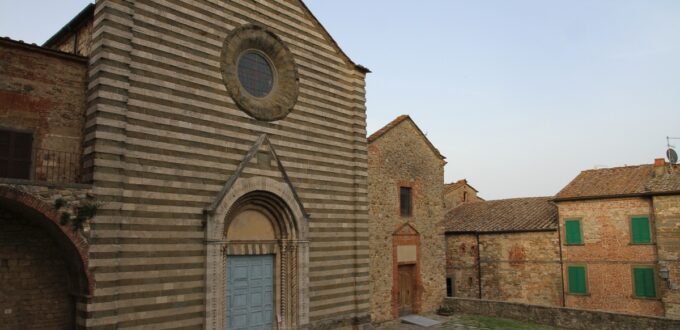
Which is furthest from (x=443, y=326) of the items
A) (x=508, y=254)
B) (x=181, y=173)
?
(x=181, y=173)

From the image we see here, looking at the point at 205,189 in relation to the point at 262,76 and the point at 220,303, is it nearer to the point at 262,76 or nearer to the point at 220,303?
the point at 220,303

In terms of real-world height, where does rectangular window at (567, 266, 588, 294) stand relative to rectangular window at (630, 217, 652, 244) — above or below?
below

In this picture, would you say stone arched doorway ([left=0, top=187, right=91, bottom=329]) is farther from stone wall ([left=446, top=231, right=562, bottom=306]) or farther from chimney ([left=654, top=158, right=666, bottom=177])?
chimney ([left=654, top=158, right=666, bottom=177])

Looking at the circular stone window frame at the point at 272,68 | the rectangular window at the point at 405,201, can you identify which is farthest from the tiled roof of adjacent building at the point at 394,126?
the circular stone window frame at the point at 272,68

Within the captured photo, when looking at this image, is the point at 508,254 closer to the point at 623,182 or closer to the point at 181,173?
the point at 623,182

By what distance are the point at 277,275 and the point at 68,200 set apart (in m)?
5.29

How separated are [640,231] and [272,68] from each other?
47.7ft

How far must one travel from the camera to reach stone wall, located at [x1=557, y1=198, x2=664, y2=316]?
1739cm

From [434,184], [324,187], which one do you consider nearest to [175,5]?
[324,187]

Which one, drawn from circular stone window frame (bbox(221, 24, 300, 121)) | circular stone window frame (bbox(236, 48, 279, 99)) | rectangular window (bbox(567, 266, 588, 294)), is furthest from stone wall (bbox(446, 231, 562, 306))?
circular stone window frame (bbox(236, 48, 279, 99))

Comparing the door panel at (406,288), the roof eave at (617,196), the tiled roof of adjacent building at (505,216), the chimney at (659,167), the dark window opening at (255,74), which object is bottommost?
the door panel at (406,288)

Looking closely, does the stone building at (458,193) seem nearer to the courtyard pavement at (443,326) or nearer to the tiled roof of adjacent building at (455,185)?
the tiled roof of adjacent building at (455,185)

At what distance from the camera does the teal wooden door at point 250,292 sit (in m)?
10.8

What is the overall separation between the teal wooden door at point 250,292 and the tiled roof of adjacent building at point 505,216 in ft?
41.6
